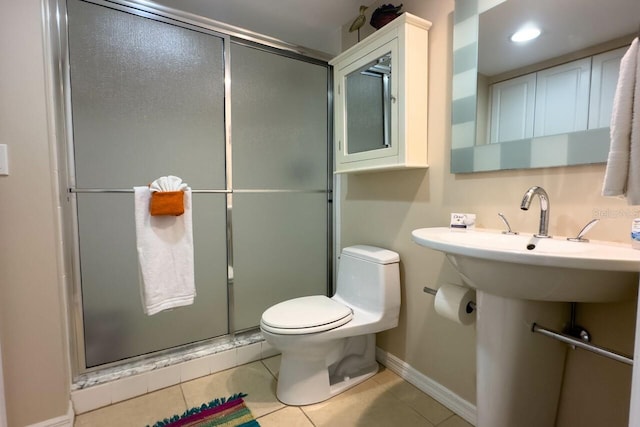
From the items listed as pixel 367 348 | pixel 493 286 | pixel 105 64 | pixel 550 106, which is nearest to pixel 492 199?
pixel 550 106

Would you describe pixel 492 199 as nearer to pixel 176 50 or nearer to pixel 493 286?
pixel 493 286

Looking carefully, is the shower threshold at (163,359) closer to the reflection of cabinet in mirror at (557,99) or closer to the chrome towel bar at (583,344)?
the chrome towel bar at (583,344)

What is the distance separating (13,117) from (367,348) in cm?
186

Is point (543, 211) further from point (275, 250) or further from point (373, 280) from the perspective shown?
point (275, 250)

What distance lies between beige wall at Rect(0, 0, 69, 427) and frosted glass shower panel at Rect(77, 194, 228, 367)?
0.25 metres

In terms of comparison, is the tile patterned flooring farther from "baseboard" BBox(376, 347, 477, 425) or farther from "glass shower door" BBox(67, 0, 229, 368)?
"glass shower door" BBox(67, 0, 229, 368)

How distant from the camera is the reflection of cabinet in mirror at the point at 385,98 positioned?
1428 millimetres

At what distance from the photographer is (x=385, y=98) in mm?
1570

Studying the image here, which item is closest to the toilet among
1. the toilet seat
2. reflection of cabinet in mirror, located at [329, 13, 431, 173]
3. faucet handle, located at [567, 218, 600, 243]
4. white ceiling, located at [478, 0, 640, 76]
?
the toilet seat

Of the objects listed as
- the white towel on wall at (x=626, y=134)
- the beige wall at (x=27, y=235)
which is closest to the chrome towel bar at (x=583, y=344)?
the white towel on wall at (x=626, y=134)

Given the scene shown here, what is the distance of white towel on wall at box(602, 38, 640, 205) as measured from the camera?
625 mm

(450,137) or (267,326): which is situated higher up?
(450,137)

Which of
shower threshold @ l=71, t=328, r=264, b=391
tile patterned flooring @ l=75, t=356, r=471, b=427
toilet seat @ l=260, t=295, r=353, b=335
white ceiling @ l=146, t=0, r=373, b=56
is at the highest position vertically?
white ceiling @ l=146, t=0, r=373, b=56

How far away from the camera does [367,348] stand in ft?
5.68
